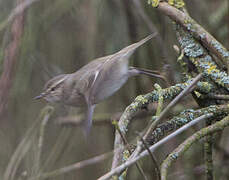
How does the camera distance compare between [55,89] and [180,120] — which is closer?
[180,120]

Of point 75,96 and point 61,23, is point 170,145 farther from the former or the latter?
point 61,23

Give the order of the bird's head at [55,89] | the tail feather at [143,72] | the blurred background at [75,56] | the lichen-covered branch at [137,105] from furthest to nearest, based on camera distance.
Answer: the blurred background at [75,56], the bird's head at [55,89], the tail feather at [143,72], the lichen-covered branch at [137,105]

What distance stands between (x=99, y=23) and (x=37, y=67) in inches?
14.9

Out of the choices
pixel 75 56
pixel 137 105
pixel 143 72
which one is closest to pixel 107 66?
pixel 143 72

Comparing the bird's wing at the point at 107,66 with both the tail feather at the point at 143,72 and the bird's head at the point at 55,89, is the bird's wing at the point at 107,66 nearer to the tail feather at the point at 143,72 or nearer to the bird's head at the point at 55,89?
the tail feather at the point at 143,72

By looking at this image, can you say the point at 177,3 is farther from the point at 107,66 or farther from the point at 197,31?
the point at 107,66

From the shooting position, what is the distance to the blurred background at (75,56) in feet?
5.07

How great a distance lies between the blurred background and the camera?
5.07ft

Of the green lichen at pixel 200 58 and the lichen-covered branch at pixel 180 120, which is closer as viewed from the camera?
the lichen-covered branch at pixel 180 120

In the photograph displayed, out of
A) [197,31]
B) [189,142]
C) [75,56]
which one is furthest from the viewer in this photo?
[75,56]

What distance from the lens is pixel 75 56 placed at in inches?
86.7

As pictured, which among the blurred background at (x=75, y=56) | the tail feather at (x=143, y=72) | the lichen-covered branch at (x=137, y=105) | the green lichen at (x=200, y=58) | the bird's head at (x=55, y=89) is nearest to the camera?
the lichen-covered branch at (x=137, y=105)

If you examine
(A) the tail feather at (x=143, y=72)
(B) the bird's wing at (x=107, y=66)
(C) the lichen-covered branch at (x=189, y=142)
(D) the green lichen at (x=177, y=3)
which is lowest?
(C) the lichen-covered branch at (x=189, y=142)

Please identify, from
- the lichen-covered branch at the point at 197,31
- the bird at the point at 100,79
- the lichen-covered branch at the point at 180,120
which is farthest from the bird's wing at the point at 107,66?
the lichen-covered branch at the point at 180,120
